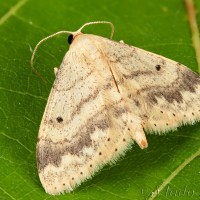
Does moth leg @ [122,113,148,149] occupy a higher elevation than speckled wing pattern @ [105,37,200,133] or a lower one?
lower

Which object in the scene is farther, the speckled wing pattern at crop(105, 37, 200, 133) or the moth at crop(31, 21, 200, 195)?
the speckled wing pattern at crop(105, 37, 200, 133)

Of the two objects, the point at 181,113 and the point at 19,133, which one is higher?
the point at 181,113

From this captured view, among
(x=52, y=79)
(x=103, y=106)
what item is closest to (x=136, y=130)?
(x=103, y=106)

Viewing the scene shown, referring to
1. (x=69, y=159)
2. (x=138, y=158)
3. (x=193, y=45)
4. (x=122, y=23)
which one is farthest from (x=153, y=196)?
(x=122, y=23)

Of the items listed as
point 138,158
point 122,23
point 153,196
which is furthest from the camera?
point 122,23

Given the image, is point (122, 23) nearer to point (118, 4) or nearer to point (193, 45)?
point (118, 4)

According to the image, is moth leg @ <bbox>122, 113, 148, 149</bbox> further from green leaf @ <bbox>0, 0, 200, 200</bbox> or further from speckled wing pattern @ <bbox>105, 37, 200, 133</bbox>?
green leaf @ <bbox>0, 0, 200, 200</bbox>

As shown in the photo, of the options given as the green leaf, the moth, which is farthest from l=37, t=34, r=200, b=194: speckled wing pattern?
the green leaf

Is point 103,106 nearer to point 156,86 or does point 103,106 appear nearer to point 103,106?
point 103,106
